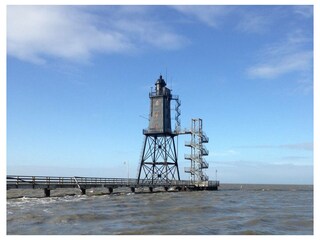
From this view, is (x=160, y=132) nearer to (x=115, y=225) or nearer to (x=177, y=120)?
(x=177, y=120)

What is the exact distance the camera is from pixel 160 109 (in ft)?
203

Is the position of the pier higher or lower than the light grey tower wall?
lower

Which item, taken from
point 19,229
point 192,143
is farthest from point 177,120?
point 19,229

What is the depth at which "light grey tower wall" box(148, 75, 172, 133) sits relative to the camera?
201ft

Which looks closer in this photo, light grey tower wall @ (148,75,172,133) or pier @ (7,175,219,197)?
pier @ (7,175,219,197)

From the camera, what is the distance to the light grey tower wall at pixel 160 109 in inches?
2416

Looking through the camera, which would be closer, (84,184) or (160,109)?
(84,184)

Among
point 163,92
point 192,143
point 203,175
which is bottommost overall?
point 203,175

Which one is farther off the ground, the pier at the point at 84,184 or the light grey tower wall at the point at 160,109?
the light grey tower wall at the point at 160,109

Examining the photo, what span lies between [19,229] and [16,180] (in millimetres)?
16238

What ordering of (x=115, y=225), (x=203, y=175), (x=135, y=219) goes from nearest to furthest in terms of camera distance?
1. (x=115, y=225)
2. (x=135, y=219)
3. (x=203, y=175)

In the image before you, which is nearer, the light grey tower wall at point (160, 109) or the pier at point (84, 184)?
the pier at point (84, 184)
